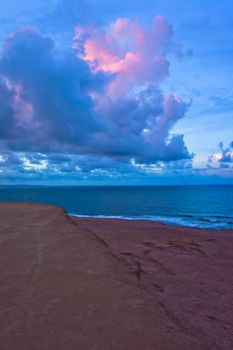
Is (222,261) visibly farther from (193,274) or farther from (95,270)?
(95,270)

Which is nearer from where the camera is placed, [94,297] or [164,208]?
[94,297]

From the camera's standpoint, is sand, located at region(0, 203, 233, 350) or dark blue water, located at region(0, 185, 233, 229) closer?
sand, located at region(0, 203, 233, 350)

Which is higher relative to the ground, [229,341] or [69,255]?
[69,255]

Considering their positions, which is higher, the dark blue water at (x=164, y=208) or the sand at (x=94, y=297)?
the sand at (x=94, y=297)

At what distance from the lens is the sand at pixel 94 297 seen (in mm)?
4133

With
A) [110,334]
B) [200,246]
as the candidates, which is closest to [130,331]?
[110,334]

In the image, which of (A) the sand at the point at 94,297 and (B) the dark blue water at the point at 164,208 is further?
(B) the dark blue water at the point at 164,208

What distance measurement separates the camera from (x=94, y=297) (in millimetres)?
5270

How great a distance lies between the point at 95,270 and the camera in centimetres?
651

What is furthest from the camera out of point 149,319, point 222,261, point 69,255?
point 222,261

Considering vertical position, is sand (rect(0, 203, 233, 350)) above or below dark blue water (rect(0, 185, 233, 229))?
above

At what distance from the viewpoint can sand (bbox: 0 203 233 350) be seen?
13.6 ft

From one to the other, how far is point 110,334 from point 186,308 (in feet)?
13.6

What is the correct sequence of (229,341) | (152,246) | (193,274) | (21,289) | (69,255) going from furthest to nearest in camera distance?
(152,246) < (193,274) < (69,255) < (229,341) < (21,289)
